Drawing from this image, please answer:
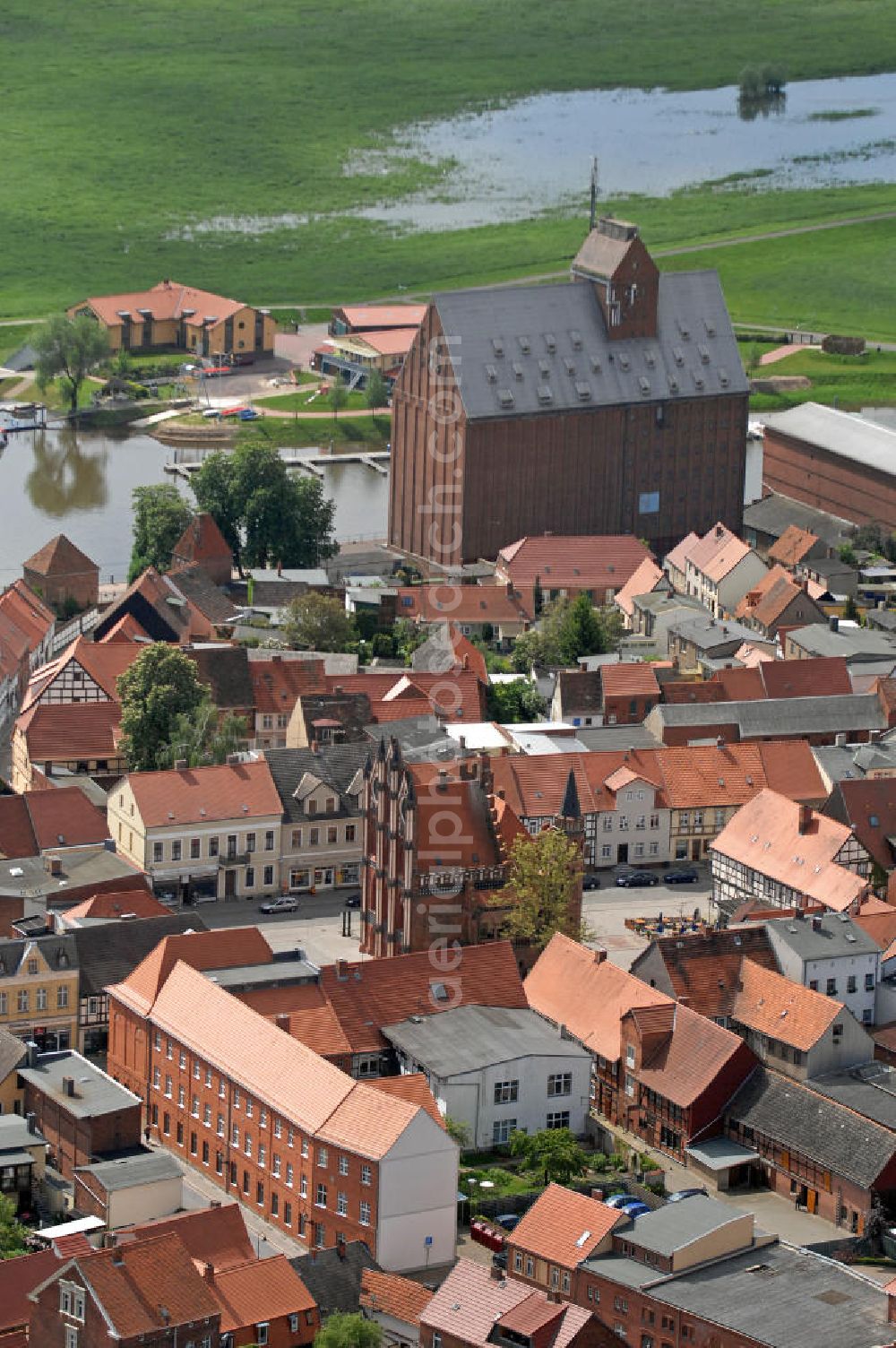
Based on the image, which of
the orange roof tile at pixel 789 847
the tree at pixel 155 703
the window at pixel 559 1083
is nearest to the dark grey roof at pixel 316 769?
the tree at pixel 155 703

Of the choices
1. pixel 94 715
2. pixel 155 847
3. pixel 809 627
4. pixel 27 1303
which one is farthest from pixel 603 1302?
pixel 809 627

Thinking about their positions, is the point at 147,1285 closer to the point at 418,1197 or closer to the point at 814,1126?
the point at 418,1197

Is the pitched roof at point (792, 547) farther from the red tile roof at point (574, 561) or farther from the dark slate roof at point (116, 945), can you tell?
the dark slate roof at point (116, 945)

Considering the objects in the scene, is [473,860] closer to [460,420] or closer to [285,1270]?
[285,1270]

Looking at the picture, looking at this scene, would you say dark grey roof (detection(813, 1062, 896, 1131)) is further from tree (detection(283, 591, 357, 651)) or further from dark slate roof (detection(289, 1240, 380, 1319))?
tree (detection(283, 591, 357, 651))

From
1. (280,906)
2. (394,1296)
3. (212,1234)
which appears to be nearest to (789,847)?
(280,906)
